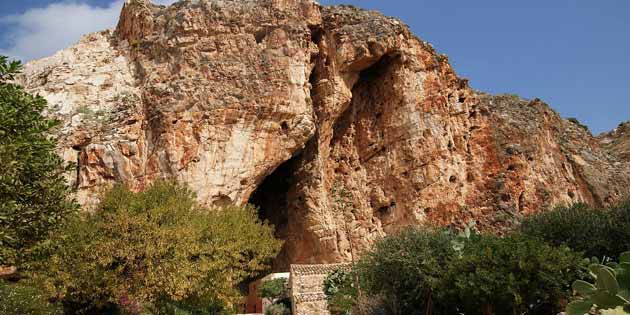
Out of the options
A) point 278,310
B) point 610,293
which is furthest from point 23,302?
point 610,293

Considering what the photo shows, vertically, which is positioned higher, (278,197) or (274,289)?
(278,197)

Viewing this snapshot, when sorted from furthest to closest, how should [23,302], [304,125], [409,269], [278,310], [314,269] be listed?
[304,125] → [314,269] → [278,310] → [409,269] → [23,302]

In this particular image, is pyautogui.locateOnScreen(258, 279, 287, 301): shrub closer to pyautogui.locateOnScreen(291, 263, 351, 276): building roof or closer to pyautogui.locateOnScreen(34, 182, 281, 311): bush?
pyautogui.locateOnScreen(291, 263, 351, 276): building roof

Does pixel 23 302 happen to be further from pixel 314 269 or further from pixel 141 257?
pixel 314 269

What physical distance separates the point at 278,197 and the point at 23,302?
641 inches

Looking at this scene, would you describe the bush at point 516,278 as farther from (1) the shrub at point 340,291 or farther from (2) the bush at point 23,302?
(2) the bush at point 23,302

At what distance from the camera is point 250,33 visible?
26.0 meters

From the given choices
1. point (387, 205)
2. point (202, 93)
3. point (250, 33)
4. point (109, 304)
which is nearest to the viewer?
point (109, 304)

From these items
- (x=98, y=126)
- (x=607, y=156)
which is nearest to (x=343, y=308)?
(x=98, y=126)

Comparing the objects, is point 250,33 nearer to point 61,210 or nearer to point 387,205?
point 387,205

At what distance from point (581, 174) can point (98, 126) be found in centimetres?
2748

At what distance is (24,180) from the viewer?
11484 mm

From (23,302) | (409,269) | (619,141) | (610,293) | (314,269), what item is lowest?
(610,293)

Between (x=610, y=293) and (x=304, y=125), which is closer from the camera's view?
(x=610, y=293)
